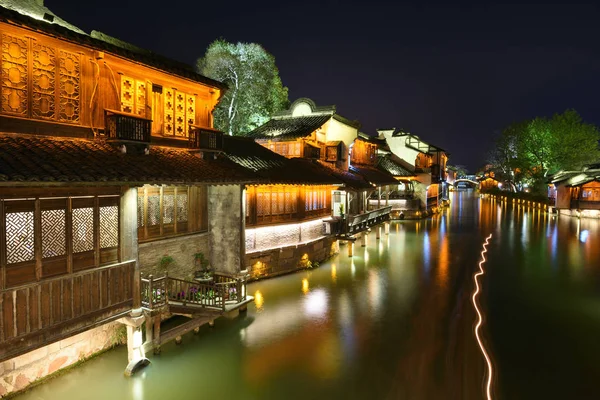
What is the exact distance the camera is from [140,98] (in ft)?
47.8

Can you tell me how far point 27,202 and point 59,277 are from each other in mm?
1954

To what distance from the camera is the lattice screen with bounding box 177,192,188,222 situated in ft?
53.7

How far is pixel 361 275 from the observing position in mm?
23922

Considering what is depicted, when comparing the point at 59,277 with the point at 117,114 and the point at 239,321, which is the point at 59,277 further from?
the point at 239,321

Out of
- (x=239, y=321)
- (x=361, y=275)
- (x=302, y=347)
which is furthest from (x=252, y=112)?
(x=302, y=347)

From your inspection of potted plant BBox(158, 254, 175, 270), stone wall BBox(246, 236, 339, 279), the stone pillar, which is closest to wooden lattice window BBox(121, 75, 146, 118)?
the stone pillar

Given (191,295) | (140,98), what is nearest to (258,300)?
(191,295)

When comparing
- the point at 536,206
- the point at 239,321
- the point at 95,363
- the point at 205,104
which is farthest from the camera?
the point at 536,206

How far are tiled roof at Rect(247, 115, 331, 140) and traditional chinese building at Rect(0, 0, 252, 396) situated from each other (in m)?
13.1

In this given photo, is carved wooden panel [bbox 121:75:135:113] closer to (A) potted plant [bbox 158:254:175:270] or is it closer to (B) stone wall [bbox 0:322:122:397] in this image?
(A) potted plant [bbox 158:254:175:270]

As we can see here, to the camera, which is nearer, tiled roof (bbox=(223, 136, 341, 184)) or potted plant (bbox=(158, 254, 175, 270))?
potted plant (bbox=(158, 254, 175, 270))

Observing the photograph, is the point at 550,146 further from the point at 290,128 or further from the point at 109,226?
the point at 109,226

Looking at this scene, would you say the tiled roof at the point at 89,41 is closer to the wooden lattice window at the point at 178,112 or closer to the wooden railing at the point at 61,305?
the wooden lattice window at the point at 178,112

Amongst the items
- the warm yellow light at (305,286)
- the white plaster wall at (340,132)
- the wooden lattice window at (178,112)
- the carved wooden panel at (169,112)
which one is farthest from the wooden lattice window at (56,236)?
the white plaster wall at (340,132)
